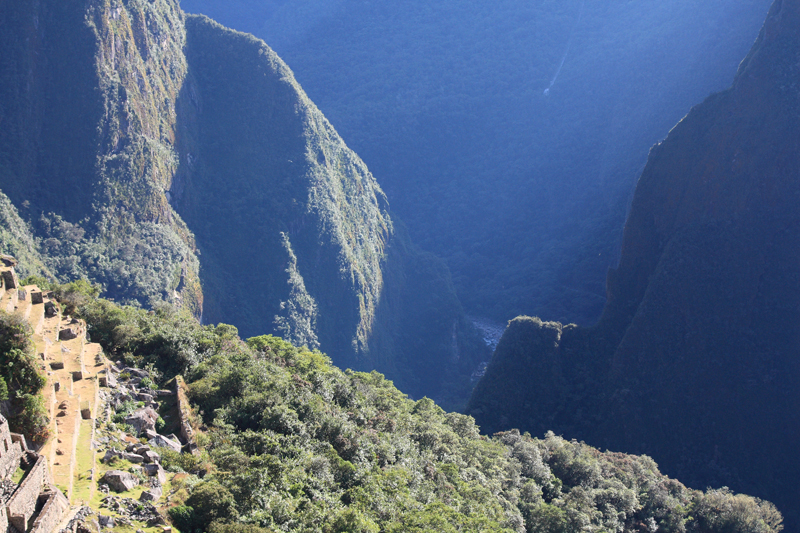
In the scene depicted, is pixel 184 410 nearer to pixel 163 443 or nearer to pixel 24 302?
pixel 163 443

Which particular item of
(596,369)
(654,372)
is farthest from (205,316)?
(654,372)

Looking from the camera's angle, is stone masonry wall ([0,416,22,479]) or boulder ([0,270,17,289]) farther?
boulder ([0,270,17,289])

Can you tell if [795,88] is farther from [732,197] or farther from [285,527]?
[285,527]

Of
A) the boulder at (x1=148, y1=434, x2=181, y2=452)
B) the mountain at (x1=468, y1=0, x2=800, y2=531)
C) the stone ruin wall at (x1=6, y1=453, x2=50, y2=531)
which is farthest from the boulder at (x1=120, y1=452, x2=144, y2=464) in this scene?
the mountain at (x1=468, y1=0, x2=800, y2=531)

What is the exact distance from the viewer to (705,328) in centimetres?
6625

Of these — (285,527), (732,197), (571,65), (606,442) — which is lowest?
(285,527)

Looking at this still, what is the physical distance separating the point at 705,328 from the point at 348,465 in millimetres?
56041

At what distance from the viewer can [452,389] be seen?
110 metres

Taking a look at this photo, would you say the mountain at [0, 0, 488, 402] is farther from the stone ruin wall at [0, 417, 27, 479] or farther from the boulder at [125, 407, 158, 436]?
the stone ruin wall at [0, 417, 27, 479]

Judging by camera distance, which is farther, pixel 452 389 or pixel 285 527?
pixel 452 389

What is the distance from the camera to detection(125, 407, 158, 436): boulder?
21983 millimetres

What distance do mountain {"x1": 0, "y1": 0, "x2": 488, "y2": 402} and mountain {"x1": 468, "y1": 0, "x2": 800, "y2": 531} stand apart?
37.7 meters

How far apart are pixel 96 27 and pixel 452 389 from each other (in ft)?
268

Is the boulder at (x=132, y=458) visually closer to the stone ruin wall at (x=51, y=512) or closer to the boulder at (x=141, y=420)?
the boulder at (x=141, y=420)
